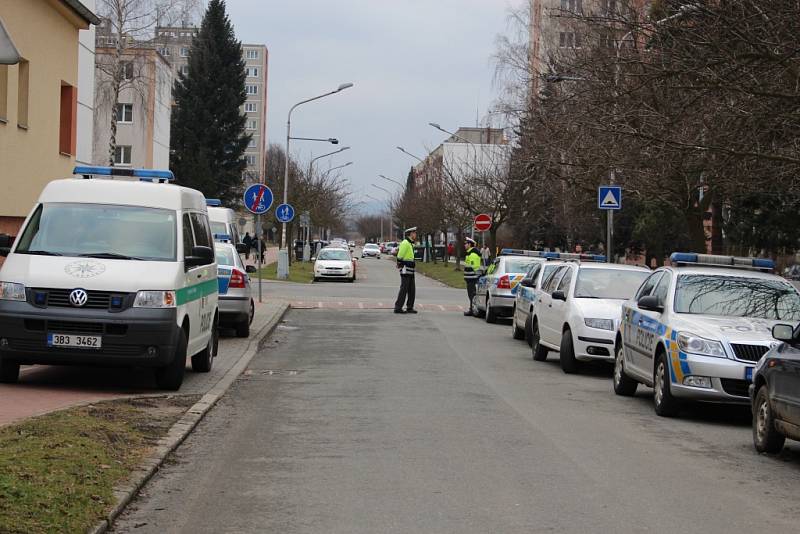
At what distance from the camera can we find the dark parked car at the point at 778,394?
928 centimetres

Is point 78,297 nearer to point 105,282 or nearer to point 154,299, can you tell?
point 105,282

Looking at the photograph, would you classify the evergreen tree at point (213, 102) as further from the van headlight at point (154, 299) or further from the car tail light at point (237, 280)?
the van headlight at point (154, 299)

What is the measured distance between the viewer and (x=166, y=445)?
30.0ft

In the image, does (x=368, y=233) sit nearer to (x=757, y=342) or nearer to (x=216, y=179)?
(x=216, y=179)

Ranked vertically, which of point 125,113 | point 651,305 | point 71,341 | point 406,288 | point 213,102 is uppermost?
point 213,102

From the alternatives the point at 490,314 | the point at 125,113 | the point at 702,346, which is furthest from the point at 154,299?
the point at 125,113

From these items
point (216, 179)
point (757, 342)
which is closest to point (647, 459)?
point (757, 342)

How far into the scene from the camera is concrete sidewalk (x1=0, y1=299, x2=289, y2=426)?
10930mm

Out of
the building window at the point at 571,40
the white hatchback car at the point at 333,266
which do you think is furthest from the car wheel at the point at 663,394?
the white hatchback car at the point at 333,266

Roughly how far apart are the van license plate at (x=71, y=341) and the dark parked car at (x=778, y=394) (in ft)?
21.3

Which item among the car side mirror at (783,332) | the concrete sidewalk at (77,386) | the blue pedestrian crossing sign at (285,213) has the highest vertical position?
the blue pedestrian crossing sign at (285,213)

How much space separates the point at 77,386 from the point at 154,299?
1.50 m

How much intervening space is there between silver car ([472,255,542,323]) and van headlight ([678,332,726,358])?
45.7ft

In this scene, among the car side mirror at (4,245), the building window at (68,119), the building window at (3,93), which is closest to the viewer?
the car side mirror at (4,245)
